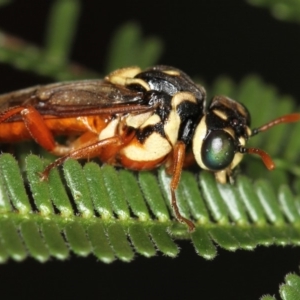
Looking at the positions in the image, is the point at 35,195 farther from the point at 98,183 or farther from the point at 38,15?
the point at 38,15

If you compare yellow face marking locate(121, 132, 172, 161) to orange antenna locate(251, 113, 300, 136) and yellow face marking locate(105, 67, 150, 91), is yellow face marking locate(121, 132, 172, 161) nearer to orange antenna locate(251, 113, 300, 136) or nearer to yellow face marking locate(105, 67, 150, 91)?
yellow face marking locate(105, 67, 150, 91)

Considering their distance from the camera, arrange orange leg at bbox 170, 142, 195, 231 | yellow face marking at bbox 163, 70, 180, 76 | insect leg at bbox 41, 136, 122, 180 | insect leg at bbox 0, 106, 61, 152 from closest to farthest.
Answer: orange leg at bbox 170, 142, 195, 231, insect leg at bbox 41, 136, 122, 180, insect leg at bbox 0, 106, 61, 152, yellow face marking at bbox 163, 70, 180, 76

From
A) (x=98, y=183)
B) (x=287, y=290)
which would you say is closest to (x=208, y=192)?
(x=98, y=183)

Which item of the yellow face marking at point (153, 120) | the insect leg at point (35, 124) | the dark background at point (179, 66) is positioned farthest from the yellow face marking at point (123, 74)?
the dark background at point (179, 66)

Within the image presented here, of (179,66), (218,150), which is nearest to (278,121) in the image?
(218,150)

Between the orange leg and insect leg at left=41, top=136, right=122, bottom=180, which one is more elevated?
insect leg at left=41, top=136, right=122, bottom=180

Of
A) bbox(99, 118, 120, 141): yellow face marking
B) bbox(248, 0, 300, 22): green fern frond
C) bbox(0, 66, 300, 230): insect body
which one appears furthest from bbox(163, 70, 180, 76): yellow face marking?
bbox(248, 0, 300, 22): green fern frond

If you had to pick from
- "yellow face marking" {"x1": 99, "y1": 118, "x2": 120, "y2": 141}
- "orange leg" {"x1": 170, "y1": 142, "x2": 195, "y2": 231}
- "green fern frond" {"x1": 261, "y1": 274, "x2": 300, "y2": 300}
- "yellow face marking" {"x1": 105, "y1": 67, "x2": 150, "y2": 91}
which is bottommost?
"green fern frond" {"x1": 261, "y1": 274, "x2": 300, "y2": 300}

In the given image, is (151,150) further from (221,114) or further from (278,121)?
(278,121)
